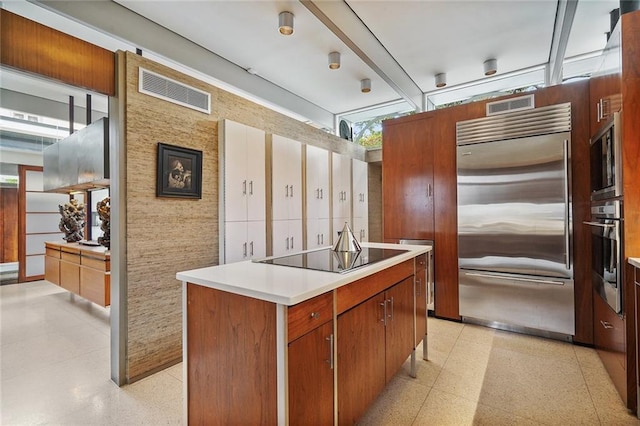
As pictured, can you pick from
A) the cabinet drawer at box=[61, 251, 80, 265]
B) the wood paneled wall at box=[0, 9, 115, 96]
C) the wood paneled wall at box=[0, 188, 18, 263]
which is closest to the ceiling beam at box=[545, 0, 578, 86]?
the wood paneled wall at box=[0, 9, 115, 96]

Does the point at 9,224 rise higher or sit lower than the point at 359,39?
lower

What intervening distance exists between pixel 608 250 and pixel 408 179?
79.5 inches

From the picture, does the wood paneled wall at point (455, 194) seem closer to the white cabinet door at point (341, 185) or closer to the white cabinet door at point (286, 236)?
the white cabinet door at point (341, 185)

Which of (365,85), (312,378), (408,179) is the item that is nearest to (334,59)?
(365,85)

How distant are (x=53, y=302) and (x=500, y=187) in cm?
629

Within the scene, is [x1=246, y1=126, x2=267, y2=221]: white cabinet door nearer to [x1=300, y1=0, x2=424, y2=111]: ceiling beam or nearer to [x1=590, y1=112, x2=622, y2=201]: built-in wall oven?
[x1=300, y1=0, x2=424, y2=111]: ceiling beam

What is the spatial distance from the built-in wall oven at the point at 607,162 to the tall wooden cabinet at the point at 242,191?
299cm

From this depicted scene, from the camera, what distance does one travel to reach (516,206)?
3082 mm

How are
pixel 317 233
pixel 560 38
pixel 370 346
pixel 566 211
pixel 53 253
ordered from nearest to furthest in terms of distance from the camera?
pixel 370 346, pixel 566 211, pixel 560 38, pixel 317 233, pixel 53 253

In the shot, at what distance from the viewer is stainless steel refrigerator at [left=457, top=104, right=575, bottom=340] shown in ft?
9.48

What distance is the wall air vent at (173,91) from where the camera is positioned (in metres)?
2.45

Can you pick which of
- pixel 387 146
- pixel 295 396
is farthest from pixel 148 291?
pixel 387 146

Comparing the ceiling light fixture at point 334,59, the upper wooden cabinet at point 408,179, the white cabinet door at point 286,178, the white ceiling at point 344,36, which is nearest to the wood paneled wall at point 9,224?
the white ceiling at point 344,36

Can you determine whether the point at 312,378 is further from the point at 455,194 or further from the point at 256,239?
the point at 455,194
